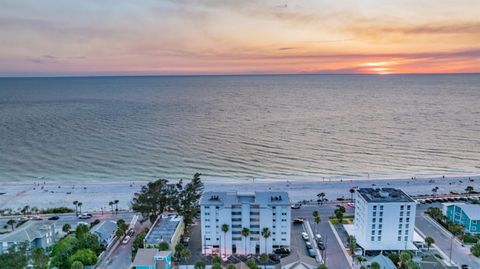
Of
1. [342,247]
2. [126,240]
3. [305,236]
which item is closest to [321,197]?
[305,236]

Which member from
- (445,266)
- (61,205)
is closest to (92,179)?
(61,205)

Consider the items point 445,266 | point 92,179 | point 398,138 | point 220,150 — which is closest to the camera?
point 445,266

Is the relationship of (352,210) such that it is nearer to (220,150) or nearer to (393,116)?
(220,150)

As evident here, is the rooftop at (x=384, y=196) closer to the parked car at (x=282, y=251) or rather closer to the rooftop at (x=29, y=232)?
the parked car at (x=282, y=251)

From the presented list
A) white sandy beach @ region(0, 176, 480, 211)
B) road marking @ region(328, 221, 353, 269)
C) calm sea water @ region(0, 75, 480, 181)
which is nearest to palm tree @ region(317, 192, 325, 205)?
white sandy beach @ region(0, 176, 480, 211)

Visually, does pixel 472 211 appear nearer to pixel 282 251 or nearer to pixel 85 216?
pixel 282 251
